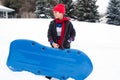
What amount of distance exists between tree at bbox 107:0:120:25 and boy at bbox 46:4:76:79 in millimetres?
32716

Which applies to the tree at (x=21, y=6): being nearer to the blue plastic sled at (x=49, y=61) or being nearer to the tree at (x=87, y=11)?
the tree at (x=87, y=11)

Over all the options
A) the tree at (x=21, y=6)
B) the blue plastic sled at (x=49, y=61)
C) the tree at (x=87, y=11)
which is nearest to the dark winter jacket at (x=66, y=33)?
the blue plastic sled at (x=49, y=61)

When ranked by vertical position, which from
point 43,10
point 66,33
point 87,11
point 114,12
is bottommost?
point 43,10

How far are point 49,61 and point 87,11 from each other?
33489 mm

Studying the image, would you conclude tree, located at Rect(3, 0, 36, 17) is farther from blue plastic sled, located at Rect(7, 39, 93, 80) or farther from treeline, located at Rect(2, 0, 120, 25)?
blue plastic sled, located at Rect(7, 39, 93, 80)

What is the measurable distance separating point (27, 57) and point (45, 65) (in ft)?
0.87

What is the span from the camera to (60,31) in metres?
4.91

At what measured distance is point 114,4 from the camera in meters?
37.5

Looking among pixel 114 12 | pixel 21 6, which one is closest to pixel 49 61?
pixel 114 12

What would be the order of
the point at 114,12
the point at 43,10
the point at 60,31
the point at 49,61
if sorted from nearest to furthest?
the point at 49,61 → the point at 60,31 → the point at 114,12 → the point at 43,10

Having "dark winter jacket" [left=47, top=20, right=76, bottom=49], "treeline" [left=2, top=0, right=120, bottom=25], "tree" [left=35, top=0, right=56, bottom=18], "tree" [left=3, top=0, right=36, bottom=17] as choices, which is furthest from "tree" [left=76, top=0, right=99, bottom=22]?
"dark winter jacket" [left=47, top=20, right=76, bottom=49]

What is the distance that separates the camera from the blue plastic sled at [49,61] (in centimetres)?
471

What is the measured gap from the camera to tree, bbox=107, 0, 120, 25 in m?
37.3

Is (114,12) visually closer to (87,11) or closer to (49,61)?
(87,11)
